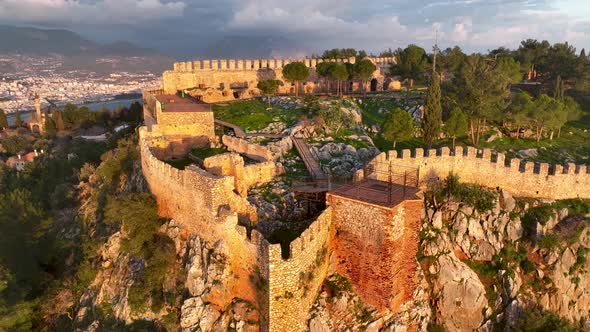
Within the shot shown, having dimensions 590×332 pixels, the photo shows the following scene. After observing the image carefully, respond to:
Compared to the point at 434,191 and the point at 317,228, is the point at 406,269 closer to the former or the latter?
the point at 317,228

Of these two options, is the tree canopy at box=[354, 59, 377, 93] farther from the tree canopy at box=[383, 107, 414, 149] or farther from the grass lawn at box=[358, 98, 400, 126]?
the tree canopy at box=[383, 107, 414, 149]

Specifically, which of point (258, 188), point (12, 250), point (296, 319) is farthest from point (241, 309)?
point (12, 250)

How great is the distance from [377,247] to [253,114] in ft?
67.1

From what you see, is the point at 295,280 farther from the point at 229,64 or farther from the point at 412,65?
the point at 412,65

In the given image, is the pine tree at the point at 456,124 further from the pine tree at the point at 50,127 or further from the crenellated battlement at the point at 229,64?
the pine tree at the point at 50,127

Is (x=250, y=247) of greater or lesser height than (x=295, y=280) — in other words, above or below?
above

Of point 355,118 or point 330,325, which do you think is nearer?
point 330,325

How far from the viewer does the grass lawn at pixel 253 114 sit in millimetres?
32281

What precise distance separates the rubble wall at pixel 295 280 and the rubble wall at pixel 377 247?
1197 millimetres

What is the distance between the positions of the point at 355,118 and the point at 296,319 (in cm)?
2050

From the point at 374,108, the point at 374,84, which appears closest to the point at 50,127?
the point at 374,84

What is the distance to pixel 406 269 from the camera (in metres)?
17.8

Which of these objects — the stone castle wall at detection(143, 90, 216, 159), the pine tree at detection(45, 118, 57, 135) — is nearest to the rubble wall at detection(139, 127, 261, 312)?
the stone castle wall at detection(143, 90, 216, 159)

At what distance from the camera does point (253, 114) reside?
113ft
